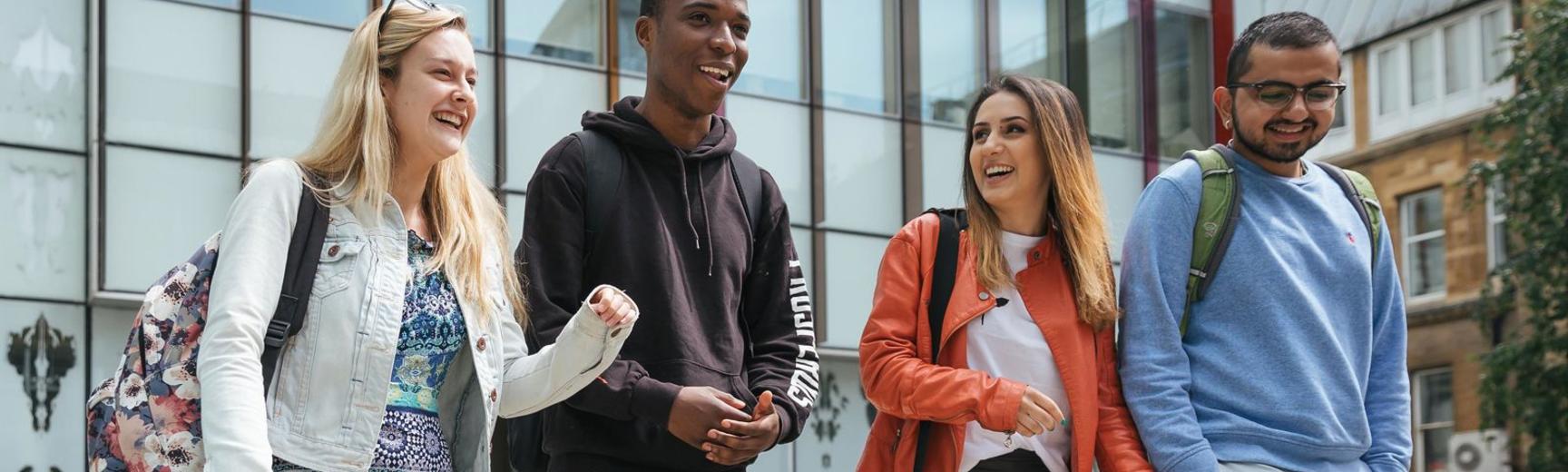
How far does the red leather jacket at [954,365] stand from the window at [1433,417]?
27361mm

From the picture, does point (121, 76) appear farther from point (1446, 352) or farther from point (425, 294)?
point (1446, 352)

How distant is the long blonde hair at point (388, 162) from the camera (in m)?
3.20

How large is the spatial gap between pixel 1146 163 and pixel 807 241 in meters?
4.48

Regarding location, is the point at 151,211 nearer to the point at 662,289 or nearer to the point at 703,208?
the point at 703,208

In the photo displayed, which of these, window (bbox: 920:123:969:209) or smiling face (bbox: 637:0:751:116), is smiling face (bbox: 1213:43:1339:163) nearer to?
smiling face (bbox: 637:0:751:116)

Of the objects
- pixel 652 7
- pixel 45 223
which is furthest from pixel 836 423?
pixel 652 7

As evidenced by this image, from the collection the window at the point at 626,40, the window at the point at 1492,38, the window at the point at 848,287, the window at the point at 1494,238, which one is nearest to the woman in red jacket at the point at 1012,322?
the window at the point at 626,40

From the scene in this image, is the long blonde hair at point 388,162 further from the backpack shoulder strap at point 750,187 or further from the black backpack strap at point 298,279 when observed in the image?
the backpack shoulder strap at point 750,187

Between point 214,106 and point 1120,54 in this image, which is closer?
point 214,106

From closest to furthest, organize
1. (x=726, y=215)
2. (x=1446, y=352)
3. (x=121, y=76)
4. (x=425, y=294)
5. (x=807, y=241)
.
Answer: (x=425, y=294) → (x=726, y=215) → (x=121, y=76) → (x=807, y=241) → (x=1446, y=352)

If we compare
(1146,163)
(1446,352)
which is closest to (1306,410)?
(1146,163)

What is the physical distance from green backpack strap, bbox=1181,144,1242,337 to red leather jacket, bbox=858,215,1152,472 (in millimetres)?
264

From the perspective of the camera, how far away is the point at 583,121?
13.5ft

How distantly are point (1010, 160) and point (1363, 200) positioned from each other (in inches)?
36.5
